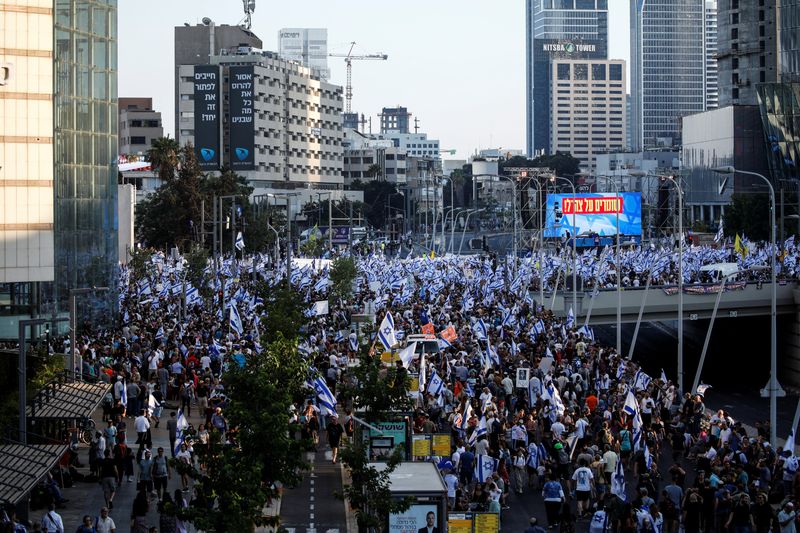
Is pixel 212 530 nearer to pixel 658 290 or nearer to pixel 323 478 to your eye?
pixel 323 478

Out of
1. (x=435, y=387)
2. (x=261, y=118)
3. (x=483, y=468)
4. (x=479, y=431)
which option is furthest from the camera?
(x=261, y=118)

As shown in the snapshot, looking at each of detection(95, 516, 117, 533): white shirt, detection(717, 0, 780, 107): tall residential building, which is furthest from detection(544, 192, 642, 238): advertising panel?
detection(95, 516, 117, 533): white shirt

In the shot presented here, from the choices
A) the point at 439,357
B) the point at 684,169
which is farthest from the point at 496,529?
the point at 684,169

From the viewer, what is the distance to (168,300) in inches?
2397

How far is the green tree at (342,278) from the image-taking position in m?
67.6

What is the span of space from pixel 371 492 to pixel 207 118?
495 feet

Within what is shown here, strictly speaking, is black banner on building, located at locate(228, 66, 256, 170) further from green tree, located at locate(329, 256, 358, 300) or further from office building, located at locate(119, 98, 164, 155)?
green tree, located at locate(329, 256, 358, 300)

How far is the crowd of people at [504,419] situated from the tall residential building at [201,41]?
137m

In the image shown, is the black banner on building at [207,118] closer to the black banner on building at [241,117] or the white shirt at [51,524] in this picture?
the black banner on building at [241,117]

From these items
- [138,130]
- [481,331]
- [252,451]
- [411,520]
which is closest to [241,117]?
[138,130]

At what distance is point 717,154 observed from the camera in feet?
475

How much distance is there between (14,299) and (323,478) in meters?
21.0

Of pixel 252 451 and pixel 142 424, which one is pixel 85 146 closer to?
pixel 142 424

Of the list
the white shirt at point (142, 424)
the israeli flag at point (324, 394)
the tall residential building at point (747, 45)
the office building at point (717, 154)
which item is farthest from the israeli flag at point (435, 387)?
the tall residential building at point (747, 45)
